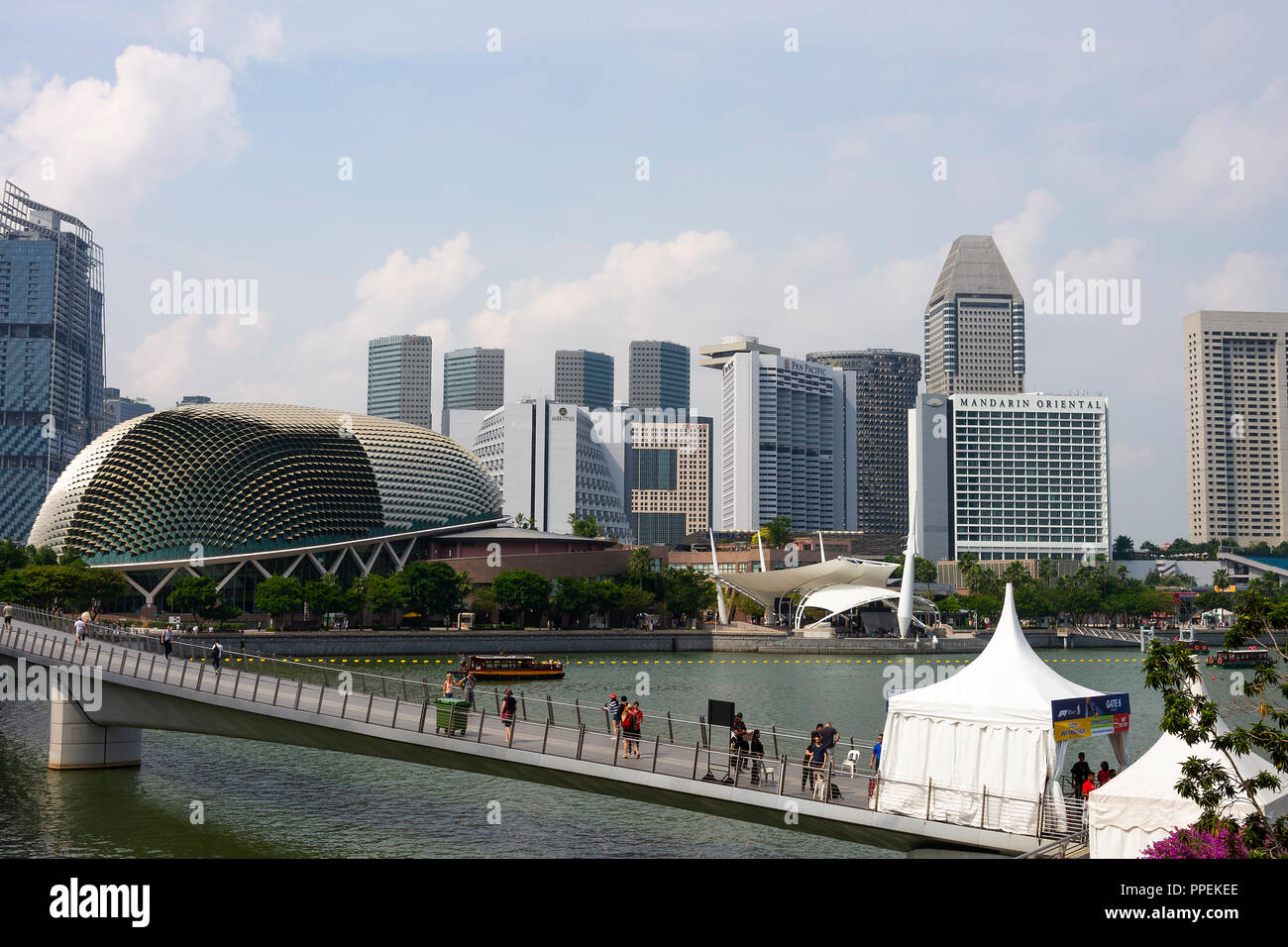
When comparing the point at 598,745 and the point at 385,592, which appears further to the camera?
the point at 385,592

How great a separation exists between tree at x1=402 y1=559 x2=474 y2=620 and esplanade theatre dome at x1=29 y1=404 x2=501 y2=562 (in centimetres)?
1411

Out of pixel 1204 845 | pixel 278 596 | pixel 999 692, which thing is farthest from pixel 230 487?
pixel 1204 845

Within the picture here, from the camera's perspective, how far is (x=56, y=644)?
3244 cm

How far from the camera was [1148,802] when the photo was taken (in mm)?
15906

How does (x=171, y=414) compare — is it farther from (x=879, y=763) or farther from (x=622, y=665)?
(x=879, y=763)

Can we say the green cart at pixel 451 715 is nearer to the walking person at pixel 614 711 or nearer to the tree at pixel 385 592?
the walking person at pixel 614 711

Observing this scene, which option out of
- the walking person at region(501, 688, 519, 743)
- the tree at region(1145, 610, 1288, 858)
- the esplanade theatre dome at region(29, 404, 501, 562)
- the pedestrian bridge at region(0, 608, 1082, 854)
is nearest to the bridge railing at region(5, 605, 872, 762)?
the pedestrian bridge at region(0, 608, 1082, 854)

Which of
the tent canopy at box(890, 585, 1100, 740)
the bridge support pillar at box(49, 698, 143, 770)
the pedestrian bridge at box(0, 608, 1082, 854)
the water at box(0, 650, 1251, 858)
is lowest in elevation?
the water at box(0, 650, 1251, 858)

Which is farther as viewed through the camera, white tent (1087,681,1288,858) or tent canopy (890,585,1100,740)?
tent canopy (890,585,1100,740)

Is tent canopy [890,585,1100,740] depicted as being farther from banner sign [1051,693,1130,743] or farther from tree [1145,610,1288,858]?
tree [1145,610,1288,858]

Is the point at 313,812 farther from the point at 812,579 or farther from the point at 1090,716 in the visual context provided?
the point at 812,579

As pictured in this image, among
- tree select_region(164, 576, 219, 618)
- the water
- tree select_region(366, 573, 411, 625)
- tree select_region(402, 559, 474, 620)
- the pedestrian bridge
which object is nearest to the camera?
the pedestrian bridge

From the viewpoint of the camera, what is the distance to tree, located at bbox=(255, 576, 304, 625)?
8600 cm

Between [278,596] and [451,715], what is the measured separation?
6772 centimetres
